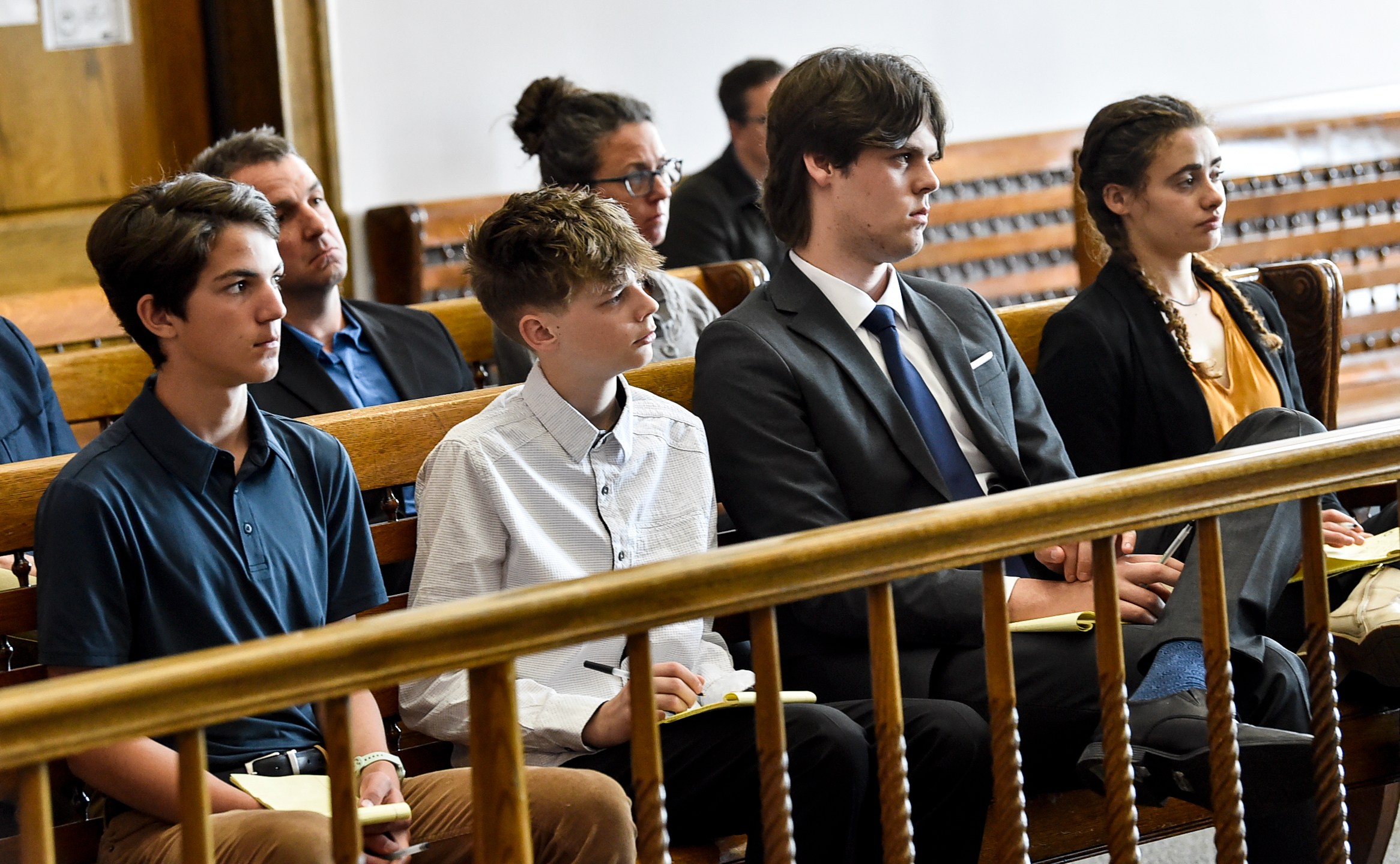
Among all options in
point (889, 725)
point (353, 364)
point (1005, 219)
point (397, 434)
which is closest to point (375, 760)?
point (397, 434)

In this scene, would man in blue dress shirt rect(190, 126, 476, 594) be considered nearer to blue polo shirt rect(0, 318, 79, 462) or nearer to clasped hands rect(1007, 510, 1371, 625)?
blue polo shirt rect(0, 318, 79, 462)

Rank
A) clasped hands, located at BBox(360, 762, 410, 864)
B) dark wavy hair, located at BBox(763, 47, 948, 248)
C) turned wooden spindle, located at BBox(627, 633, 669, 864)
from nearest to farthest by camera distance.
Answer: turned wooden spindle, located at BBox(627, 633, 669, 864), clasped hands, located at BBox(360, 762, 410, 864), dark wavy hair, located at BBox(763, 47, 948, 248)

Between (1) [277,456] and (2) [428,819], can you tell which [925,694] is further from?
→ (1) [277,456]

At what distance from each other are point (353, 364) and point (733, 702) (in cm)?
121

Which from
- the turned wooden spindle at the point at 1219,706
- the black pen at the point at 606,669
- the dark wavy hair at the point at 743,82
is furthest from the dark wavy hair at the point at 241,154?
the turned wooden spindle at the point at 1219,706

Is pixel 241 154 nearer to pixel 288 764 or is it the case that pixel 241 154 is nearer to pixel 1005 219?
pixel 288 764

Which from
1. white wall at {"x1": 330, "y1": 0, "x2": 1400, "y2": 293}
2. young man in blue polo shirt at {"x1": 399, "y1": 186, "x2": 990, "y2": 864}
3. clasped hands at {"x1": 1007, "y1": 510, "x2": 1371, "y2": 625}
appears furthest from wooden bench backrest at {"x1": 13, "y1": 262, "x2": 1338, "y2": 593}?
white wall at {"x1": 330, "y1": 0, "x2": 1400, "y2": 293}

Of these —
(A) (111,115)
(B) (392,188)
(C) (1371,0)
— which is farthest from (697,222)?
(C) (1371,0)

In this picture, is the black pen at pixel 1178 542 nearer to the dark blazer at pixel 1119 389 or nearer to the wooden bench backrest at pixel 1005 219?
the dark blazer at pixel 1119 389

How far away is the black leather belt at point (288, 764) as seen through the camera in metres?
1.63

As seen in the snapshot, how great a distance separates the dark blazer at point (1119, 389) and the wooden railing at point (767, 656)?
3.04 feet

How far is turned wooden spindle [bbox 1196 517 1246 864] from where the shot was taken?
4.79ft

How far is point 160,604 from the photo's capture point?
1603 mm

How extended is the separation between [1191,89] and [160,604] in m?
4.38
